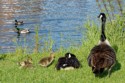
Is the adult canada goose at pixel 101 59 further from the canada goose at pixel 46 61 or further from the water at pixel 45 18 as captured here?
the water at pixel 45 18

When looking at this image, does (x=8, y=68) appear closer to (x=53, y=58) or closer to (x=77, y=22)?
(x=53, y=58)

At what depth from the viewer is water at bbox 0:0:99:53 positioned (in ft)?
102

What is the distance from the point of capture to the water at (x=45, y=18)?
31.0 metres

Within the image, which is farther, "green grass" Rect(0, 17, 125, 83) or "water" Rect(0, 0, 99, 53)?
"water" Rect(0, 0, 99, 53)

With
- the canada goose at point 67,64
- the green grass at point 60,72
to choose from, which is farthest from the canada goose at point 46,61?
the canada goose at point 67,64

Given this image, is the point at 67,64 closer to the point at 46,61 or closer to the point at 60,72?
the point at 60,72

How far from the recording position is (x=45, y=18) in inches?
1629

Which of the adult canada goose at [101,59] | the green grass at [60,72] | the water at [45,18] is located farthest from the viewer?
the water at [45,18]

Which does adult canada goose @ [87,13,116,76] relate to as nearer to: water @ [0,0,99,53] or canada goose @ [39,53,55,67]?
canada goose @ [39,53,55,67]

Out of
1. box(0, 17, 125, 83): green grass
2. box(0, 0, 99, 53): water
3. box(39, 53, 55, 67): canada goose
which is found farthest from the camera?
box(0, 0, 99, 53): water

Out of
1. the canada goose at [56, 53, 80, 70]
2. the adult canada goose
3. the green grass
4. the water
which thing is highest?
the adult canada goose

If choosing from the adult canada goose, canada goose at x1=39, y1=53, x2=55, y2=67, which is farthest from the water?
the adult canada goose

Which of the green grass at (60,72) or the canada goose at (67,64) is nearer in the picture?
the green grass at (60,72)

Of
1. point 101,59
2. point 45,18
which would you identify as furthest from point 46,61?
point 45,18
